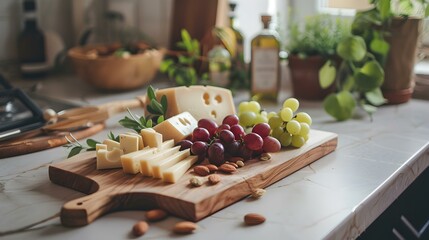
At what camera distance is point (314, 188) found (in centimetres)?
92

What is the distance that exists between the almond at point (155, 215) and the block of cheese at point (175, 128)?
22cm

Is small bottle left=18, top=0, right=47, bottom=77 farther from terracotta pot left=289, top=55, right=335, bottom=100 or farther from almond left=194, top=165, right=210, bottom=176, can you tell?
almond left=194, top=165, right=210, bottom=176

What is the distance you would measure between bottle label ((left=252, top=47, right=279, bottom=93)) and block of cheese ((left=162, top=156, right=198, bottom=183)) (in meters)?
0.61

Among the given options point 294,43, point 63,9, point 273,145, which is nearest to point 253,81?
point 294,43

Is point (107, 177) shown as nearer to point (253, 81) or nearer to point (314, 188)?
point (314, 188)

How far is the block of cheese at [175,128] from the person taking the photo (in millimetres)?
997

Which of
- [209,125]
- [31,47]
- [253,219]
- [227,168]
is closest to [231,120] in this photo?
[209,125]

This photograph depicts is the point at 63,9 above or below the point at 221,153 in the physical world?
above

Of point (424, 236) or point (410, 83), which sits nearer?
point (424, 236)

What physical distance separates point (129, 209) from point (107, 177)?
8cm

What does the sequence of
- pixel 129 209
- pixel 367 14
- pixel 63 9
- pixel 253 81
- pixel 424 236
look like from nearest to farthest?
pixel 129 209
pixel 424 236
pixel 367 14
pixel 253 81
pixel 63 9

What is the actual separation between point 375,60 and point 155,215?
2.66 ft

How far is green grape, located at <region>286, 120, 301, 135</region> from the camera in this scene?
3.34 feet

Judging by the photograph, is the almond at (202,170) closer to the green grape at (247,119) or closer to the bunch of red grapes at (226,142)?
the bunch of red grapes at (226,142)
